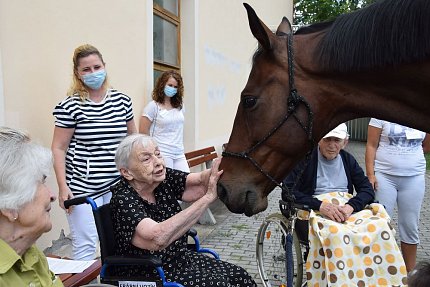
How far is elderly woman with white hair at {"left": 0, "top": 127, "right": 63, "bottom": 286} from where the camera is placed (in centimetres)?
129

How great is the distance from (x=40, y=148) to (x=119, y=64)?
2.64 metres

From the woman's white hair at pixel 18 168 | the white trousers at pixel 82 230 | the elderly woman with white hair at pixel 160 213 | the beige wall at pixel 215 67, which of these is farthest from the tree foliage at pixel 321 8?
the woman's white hair at pixel 18 168

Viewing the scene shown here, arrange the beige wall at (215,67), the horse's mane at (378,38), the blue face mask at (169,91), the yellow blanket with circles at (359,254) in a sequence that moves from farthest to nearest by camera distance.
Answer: the beige wall at (215,67) → the blue face mask at (169,91) → the yellow blanket with circles at (359,254) → the horse's mane at (378,38)

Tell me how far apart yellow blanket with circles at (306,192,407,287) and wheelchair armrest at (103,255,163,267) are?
3.43 ft

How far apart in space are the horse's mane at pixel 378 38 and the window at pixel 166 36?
334 cm

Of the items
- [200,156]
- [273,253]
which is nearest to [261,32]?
[273,253]

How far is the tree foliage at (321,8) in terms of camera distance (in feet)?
58.3

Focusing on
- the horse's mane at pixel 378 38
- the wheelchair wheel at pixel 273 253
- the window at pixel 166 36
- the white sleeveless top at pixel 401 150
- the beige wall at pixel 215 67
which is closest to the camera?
the horse's mane at pixel 378 38

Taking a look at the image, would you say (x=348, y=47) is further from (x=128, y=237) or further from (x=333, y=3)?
(x=333, y=3)

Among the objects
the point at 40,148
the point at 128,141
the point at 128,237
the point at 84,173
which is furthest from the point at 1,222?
the point at 84,173

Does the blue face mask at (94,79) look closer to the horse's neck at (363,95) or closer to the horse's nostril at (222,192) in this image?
the horse's nostril at (222,192)

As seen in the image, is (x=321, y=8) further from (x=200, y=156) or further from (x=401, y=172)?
(x=401, y=172)

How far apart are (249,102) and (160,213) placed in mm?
728

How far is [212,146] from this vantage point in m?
6.08
